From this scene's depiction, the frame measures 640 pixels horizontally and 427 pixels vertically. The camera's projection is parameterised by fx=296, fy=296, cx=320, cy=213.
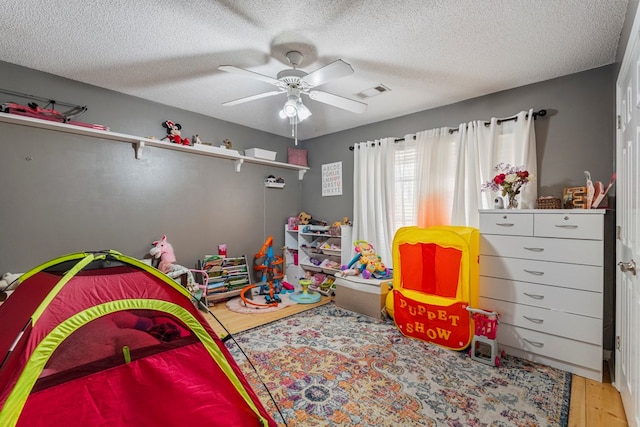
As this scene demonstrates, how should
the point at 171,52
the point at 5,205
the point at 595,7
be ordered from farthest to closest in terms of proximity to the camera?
the point at 5,205, the point at 171,52, the point at 595,7

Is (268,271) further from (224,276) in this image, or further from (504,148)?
(504,148)

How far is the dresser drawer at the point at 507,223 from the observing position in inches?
88.5

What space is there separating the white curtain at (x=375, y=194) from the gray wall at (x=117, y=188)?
4.48 ft

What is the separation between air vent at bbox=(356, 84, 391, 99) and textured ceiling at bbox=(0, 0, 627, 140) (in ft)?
0.24

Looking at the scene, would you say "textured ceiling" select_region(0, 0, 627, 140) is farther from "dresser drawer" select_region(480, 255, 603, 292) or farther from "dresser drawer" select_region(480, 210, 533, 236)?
"dresser drawer" select_region(480, 255, 603, 292)

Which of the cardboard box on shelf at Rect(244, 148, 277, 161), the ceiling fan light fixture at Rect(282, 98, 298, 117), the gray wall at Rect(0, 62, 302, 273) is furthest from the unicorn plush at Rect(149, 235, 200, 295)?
the ceiling fan light fixture at Rect(282, 98, 298, 117)

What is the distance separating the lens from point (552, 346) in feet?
6.98

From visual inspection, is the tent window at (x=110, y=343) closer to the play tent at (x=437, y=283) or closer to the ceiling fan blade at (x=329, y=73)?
the ceiling fan blade at (x=329, y=73)

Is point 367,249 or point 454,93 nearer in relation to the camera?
point 454,93

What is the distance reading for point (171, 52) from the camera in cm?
221

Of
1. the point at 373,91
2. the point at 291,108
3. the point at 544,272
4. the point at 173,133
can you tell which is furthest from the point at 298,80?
the point at 544,272

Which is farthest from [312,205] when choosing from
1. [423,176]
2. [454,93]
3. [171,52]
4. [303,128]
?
[171,52]

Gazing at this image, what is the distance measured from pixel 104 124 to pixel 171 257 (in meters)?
1.49

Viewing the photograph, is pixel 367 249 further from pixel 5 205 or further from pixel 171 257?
pixel 5 205
